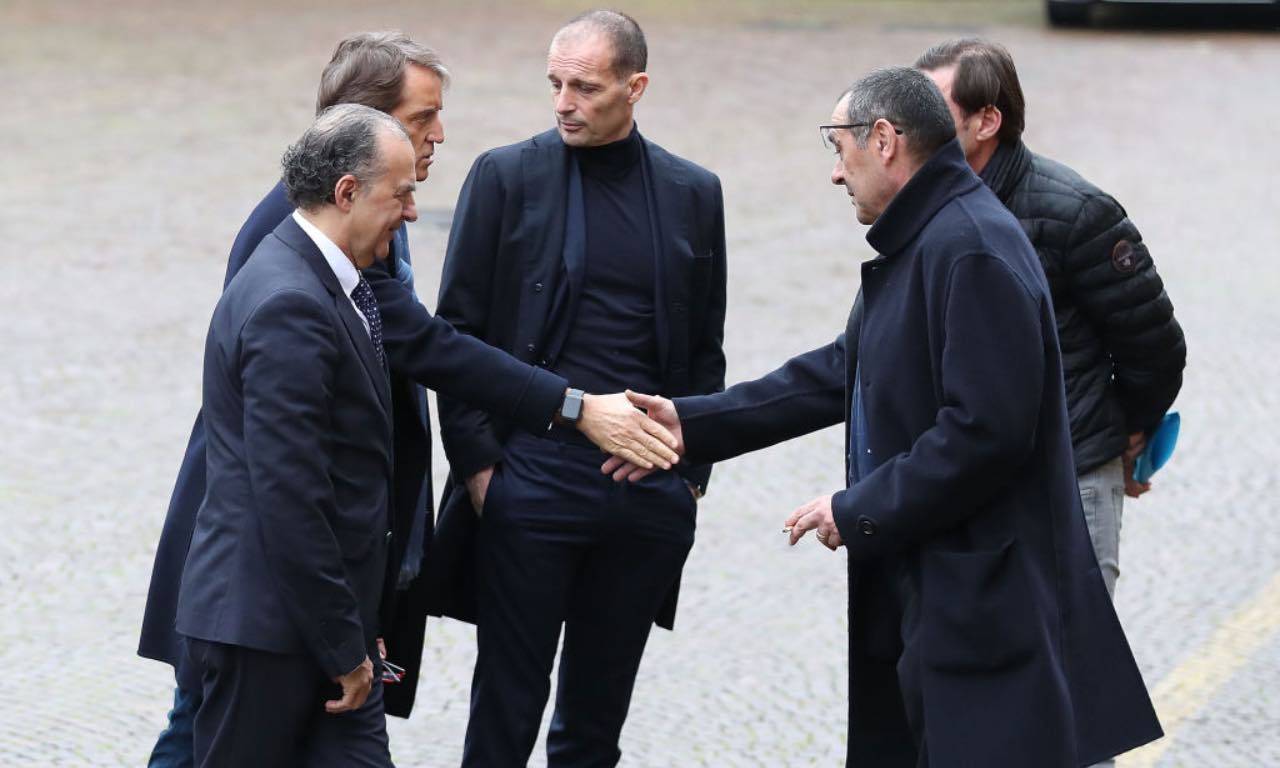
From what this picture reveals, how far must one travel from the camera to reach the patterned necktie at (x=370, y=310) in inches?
150

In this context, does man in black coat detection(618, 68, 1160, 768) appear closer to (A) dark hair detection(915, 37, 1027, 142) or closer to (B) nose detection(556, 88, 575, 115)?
(A) dark hair detection(915, 37, 1027, 142)

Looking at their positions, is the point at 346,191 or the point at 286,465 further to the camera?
the point at 346,191

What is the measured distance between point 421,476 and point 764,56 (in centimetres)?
1283

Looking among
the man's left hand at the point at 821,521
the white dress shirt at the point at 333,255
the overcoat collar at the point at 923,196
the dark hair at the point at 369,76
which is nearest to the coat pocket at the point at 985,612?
the man's left hand at the point at 821,521

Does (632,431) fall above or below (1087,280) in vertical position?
below

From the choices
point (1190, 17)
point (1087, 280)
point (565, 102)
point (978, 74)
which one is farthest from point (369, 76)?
point (1190, 17)

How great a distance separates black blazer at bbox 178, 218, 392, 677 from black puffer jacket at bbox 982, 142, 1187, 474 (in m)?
1.65

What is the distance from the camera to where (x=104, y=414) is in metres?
7.89

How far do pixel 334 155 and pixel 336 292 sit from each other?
0.85 feet

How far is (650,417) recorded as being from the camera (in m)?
4.51

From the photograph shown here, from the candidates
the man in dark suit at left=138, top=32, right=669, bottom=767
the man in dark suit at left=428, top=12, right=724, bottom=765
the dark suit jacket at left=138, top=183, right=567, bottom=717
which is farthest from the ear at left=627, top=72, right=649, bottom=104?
the dark suit jacket at left=138, top=183, right=567, bottom=717

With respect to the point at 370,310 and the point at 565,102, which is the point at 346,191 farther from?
the point at 565,102

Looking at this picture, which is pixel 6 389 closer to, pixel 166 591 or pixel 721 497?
pixel 721 497

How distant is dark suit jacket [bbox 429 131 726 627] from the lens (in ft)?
14.8
